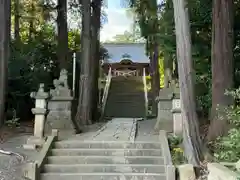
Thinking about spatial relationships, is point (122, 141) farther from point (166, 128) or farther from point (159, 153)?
point (166, 128)

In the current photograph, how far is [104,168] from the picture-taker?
8.22m

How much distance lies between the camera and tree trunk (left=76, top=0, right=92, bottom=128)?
44.8ft

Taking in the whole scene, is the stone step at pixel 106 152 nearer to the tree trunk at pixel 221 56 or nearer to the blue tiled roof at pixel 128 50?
the tree trunk at pixel 221 56

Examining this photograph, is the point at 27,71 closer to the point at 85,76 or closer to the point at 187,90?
the point at 85,76

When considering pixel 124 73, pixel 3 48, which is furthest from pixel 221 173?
pixel 124 73

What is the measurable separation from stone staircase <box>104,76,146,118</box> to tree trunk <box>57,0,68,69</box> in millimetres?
3462

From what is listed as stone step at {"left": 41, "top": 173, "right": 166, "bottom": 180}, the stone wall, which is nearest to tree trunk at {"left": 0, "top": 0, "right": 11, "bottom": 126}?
stone step at {"left": 41, "top": 173, "right": 166, "bottom": 180}

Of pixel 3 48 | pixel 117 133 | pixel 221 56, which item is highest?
pixel 3 48

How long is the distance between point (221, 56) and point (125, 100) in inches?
450

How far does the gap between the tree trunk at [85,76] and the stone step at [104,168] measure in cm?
524

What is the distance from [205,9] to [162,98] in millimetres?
2774

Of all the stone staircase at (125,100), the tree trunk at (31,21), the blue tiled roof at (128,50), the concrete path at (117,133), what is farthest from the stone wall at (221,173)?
the blue tiled roof at (128,50)

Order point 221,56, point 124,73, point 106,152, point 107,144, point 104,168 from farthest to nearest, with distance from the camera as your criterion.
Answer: point 124,73 < point 107,144 < point 221,56 < point 106,152 < point 104,168

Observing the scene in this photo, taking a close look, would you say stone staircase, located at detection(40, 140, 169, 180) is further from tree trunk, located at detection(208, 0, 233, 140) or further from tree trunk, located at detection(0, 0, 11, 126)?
tree trunk, located at detection(0, 0, 11, 126)
